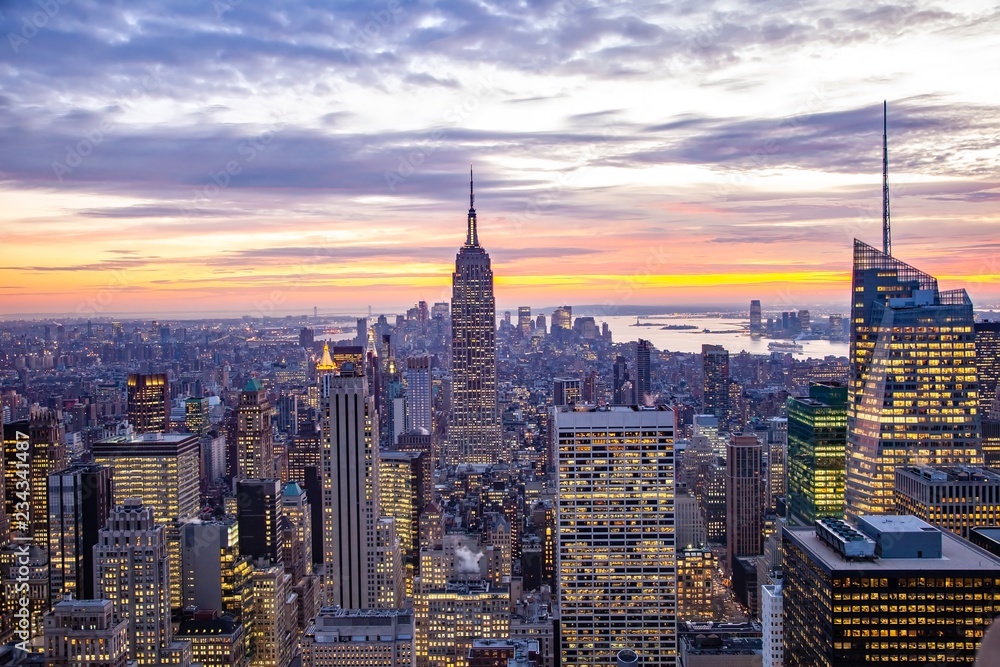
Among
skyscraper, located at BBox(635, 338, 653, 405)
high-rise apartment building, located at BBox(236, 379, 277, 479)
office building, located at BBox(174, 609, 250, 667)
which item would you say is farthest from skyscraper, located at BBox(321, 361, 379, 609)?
skyscraper, located at BBox(635, 338, 653, 405)

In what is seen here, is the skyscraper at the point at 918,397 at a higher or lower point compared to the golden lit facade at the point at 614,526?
higher

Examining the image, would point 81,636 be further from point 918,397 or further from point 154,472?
point 918,397

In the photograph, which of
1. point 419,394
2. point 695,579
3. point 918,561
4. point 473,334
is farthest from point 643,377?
point 918,561

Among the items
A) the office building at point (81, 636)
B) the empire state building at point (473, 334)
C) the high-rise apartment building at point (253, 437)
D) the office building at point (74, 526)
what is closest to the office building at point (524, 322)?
the empire state building at point (473, 334)

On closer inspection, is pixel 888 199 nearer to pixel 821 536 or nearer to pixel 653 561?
pixel 653 561

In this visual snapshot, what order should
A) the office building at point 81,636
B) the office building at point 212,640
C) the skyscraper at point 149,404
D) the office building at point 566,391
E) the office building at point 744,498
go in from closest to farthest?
the office building at point 81,636 < the office building at point 212,640 < the office building at point 744,498 < the skyscraper at point 149,404 < the office building at point 566,391

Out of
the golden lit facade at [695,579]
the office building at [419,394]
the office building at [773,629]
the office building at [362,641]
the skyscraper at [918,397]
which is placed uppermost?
the skyscraper at [918,397]

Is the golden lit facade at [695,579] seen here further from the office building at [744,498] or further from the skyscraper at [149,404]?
the skyscraper at [149,404]
